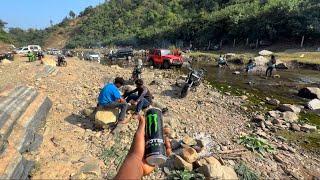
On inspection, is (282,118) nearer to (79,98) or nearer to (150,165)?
(79,98)

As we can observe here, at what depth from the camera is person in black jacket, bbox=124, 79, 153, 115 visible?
11.7m

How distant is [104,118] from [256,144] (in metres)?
4.04

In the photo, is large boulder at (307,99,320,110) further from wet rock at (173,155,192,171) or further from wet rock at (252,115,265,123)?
wet rock at (173,155,192,171)

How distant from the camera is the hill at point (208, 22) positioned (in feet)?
152

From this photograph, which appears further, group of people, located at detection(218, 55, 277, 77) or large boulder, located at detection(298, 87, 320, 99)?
group of people, located at detection(218, 55, 277, 77)

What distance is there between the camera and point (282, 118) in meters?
14.6

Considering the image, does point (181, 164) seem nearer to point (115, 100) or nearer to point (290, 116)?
point (115, 100)

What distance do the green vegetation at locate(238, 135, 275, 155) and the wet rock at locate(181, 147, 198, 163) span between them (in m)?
2.23

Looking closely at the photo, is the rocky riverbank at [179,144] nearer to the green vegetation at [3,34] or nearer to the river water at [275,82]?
the river water at [275,82]

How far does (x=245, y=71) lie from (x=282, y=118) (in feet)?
55.7

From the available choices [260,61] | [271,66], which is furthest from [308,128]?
[260,61]

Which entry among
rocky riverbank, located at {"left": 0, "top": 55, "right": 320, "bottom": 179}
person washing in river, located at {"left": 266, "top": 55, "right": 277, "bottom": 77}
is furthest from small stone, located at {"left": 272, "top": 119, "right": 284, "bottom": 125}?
person washing in river, located at {"left": 266, "top": 55, "right": 277, "bottom": 77}

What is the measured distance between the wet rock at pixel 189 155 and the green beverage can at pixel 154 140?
519 centimetres

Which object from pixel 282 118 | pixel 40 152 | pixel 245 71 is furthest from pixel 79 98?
pixel 245 71
